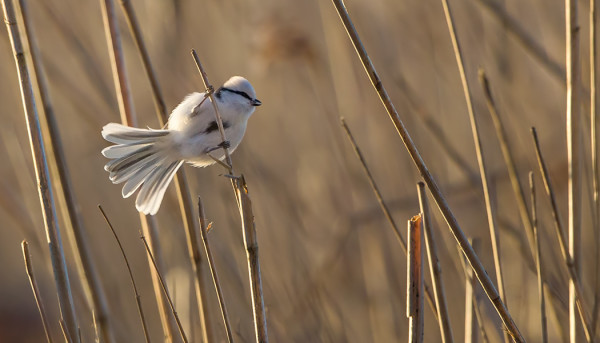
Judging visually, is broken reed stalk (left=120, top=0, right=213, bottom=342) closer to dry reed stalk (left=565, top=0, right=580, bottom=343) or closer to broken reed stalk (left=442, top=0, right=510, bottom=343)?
broken reed stalk (left=442, top=0, right=510, bottom=343)

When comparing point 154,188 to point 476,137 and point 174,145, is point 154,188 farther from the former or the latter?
point 476,137

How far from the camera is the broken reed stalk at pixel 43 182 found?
1.20m

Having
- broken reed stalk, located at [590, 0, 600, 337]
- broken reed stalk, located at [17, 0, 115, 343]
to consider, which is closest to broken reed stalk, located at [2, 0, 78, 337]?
broken reed stalk, located at [17, 0, 115, 343]

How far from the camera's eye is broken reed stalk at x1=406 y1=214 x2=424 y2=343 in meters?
1.07

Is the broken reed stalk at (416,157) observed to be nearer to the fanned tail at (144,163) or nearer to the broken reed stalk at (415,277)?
the broken reed stalk at (415,277)

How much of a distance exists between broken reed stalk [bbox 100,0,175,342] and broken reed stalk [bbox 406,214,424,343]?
660 mm

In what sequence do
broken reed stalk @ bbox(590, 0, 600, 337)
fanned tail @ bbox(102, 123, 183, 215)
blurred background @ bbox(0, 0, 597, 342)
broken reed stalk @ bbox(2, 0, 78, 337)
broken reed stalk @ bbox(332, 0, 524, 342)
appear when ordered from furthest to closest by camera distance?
blurred background @ bbox(0, 0, 597, 342)
fanned tail @ bbox(102, 123, 183, 215)
broken reed stalk @ bbox(590, 0, 600, 337)
broken reed stalk @ bbox(2, 0, 78, 337)
broken reed stalk @ bbox(332, 0, 524, 342)

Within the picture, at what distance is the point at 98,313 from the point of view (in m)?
1.44

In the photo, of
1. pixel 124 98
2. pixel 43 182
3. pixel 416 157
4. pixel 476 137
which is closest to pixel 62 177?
pixel 43 182

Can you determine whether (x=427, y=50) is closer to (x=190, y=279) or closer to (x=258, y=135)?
(x=258, y=135)

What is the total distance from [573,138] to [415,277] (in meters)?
0.60

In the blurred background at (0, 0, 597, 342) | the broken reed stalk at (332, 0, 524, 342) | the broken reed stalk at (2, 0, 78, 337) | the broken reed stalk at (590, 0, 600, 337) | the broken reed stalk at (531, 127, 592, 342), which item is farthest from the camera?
the blurred background at (0, 0, 597, 342)

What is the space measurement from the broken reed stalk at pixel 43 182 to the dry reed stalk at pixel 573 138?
1.06m

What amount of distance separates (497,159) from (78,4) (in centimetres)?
176
